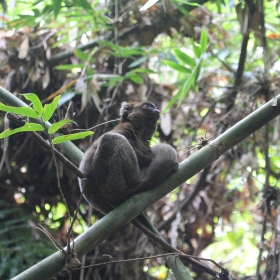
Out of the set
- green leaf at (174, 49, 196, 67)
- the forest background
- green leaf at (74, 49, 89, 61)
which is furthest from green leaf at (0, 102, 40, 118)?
green leaf at (74, 49, 89, 61)

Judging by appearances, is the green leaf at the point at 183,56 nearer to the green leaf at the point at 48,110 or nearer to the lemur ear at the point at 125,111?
the lemur ear at the point at 125,111

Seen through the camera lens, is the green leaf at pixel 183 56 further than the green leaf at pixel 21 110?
Yes

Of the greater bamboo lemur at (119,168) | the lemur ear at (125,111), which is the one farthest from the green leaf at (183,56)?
the greater bamboo lemur at (119,168)

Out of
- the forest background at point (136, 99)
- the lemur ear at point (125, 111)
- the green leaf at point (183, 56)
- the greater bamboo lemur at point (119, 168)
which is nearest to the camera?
the greater bamboo lemur at point (119, 168)

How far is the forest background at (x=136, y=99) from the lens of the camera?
16.5 feet

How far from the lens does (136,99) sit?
5.81 m

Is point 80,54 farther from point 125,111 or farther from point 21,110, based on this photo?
point 21,110

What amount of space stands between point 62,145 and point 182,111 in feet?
9.63

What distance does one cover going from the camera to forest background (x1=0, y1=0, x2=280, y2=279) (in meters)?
5.04

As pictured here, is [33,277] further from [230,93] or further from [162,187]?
[230,93]

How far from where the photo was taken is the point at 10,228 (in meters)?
4.81

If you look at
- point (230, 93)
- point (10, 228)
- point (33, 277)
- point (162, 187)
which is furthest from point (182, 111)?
point (33, 277)

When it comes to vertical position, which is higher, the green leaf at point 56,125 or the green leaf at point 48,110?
the green leaf at point 48,110

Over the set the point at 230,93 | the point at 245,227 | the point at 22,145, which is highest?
the point at 230,93
